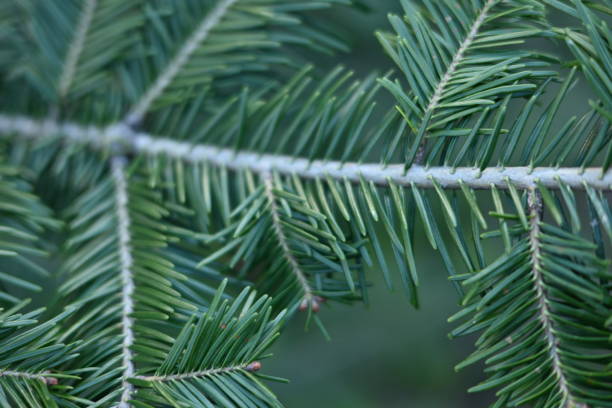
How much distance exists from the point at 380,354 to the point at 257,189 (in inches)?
28.5

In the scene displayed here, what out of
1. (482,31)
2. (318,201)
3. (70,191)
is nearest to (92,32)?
(70,191)

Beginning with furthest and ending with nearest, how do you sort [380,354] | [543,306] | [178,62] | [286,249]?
[380,354], [178,62], [286,249], [543,306]

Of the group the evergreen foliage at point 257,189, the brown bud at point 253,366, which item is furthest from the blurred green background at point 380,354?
the brown bud at point 253,366

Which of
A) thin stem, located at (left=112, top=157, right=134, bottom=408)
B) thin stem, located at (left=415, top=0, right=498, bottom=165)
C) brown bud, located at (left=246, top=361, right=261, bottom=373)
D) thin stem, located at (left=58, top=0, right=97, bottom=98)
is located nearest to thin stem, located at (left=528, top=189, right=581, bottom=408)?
thin stem, located at (left=415, top=0, right=498, bottom=165)

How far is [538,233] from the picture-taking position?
1.43 feet

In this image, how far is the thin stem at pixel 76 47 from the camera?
0.69 meters

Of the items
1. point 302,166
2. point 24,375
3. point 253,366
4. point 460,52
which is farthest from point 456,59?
point 24,375

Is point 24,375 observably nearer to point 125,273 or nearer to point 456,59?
point 125,273

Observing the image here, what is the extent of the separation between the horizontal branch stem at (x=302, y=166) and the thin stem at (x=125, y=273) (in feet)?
0.13

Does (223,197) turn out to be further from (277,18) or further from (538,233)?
(538,233)

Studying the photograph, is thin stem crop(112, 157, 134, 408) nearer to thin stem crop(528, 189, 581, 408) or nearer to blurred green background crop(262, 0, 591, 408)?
thin stem crop(528, 189, 581, 408)

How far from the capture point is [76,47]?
69 cm

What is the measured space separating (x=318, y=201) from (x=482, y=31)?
0.24 metres

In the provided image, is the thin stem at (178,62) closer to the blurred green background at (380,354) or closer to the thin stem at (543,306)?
the thin stem at (543,306)
